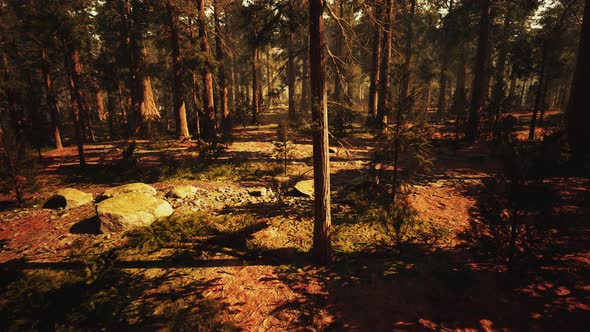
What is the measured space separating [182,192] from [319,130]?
7.05 meters

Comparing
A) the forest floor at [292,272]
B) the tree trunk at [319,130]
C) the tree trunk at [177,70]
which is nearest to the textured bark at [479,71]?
the forest floor at [292,272]

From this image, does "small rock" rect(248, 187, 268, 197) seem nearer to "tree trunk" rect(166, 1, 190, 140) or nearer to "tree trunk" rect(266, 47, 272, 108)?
"tree trunk" rect(266, 47, 272, 108)

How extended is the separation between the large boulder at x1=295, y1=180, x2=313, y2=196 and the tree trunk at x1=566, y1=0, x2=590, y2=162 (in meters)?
11.1

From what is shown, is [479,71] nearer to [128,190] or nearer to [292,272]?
[292,272]

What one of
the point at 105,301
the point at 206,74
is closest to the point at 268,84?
the point at 105,301

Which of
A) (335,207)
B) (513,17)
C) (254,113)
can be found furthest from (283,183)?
(513,17)

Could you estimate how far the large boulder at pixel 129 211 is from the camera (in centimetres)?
854

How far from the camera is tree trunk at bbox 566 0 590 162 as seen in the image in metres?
11.5

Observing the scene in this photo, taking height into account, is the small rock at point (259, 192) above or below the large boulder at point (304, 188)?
below

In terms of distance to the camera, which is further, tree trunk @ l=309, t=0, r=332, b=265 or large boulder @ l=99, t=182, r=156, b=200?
large boulder @ l=99, t=182, r=156, b=200

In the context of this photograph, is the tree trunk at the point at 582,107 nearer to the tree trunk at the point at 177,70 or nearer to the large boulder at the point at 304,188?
the large boulder at the point at 304,188

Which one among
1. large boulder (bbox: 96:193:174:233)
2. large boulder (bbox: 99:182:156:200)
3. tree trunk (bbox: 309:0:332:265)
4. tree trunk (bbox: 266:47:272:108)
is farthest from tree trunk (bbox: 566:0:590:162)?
large boulder (bbox: 99:182:156:200)

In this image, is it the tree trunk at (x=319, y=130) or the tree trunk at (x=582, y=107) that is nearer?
the tree trunk at (x=319, y=130)

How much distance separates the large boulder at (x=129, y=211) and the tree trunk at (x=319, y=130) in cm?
551
